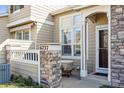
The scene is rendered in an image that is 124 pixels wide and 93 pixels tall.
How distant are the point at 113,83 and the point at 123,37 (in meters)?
1.68

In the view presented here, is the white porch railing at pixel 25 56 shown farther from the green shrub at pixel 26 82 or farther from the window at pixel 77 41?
the window at pixel 77 41

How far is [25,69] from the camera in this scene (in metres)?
6.46

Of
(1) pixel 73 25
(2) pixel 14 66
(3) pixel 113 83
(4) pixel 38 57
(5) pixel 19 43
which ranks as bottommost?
(3) pixel 113 83

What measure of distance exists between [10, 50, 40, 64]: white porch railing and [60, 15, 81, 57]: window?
3312 millimetres

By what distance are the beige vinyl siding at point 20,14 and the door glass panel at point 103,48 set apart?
14.3 feet

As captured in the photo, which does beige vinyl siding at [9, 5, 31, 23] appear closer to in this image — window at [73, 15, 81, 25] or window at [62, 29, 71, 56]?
window at [62, 29, 71, 56]

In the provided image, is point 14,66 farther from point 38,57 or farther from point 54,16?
point 54,16

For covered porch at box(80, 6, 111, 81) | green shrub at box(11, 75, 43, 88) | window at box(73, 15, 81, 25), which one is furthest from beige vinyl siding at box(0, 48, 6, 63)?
window at box(73, 15, 81, 25)

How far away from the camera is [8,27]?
11688 millimetres

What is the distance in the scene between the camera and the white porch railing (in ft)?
19.2

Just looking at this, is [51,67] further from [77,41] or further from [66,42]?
[66,42]
